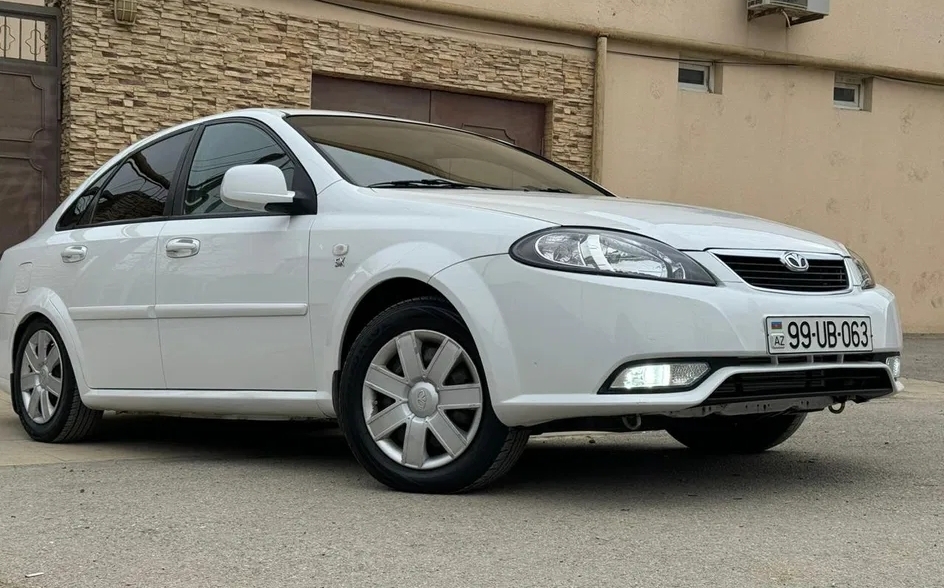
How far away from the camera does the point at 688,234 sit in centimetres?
417

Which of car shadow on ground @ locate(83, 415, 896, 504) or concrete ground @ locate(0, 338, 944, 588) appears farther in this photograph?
car shadow on ground @ locate(83, 415, 896, 504)

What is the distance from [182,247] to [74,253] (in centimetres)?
Answer: 95

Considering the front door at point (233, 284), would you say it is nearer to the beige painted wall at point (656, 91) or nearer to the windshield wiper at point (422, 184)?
the windshield wiper at point (422, 184)

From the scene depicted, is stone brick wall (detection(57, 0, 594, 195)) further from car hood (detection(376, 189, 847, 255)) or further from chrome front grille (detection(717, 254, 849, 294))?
chrome front grille (detection(717, 254, 849, 294))

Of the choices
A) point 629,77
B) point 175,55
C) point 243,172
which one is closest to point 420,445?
point 243,172

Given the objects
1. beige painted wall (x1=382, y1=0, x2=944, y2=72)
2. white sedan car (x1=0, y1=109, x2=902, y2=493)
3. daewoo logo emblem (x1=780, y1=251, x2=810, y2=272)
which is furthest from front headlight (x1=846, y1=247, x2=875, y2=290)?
beige painted wall (x1=382, y1=0, x2=944, y2=72)

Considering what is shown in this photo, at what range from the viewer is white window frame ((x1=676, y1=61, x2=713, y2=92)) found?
50.9 feet

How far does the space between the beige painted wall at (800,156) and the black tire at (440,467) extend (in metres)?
10.5

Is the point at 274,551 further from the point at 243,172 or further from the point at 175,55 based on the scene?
the point at 175,55

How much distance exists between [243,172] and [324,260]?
475mm

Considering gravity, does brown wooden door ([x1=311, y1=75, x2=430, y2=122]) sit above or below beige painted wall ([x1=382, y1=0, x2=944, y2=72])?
below

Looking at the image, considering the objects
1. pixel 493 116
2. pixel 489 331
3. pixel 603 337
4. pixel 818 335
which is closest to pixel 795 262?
pixel 818 335

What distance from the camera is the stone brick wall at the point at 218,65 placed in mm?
11586

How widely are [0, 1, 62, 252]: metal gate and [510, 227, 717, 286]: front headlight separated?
861cm
